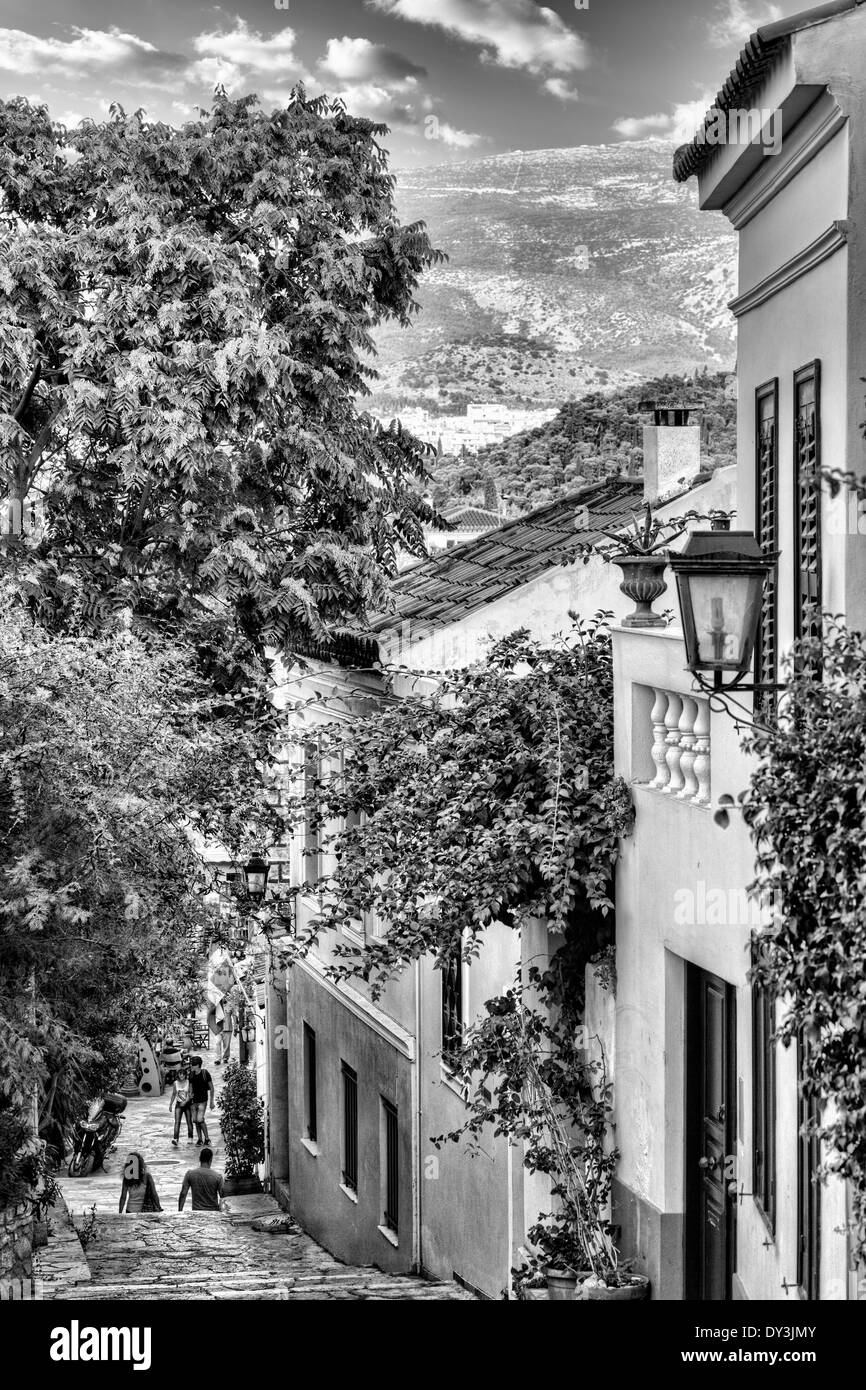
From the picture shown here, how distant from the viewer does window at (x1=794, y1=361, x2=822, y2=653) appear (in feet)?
23.7

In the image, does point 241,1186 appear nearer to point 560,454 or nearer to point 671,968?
point 560,454

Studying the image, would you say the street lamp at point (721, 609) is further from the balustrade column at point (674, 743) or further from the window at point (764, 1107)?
the balustrade column at point (674, 743)

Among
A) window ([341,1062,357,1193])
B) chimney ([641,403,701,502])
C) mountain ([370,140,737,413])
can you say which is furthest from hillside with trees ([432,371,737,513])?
window ([341,1062,357,1193])

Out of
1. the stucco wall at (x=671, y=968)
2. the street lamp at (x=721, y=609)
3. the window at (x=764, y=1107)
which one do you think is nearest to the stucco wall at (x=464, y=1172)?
the stucco wall at (x=671, y=968)

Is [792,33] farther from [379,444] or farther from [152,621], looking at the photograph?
[379,444]

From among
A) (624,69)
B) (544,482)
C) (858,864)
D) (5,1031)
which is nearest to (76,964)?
(5,1031)

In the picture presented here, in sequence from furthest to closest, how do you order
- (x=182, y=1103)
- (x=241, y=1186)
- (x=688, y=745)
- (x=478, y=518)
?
(x=478, y=518) < (x=182, y=1103) < (x=241, y=1186) < (x=688, y=745)

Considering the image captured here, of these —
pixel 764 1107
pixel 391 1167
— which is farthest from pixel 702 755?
pixel 391 1167

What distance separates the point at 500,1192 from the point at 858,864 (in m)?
8.38

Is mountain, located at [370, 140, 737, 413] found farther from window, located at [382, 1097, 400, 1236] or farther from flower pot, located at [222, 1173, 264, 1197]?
window, located at [382, 1097, 400, 1236]

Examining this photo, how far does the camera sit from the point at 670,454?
684 inches

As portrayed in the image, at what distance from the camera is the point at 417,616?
1628 centimetres

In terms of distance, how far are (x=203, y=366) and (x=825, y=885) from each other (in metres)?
12.6

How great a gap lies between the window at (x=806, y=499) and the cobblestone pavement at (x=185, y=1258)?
4973 mm
